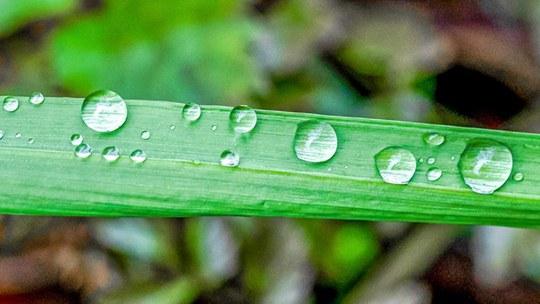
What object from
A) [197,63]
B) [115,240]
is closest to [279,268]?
[115,240]

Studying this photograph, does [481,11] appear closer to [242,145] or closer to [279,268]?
[279,268]

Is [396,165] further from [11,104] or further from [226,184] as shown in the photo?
[11,104]

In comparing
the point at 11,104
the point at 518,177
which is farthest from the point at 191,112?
the point at 518,177

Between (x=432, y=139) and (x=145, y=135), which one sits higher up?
(x=145, y=135)

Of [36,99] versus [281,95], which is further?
[281,95]

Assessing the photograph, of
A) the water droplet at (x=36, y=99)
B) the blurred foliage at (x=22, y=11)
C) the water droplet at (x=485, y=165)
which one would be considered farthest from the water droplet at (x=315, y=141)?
the blurred foliage at (x=22, y=11)

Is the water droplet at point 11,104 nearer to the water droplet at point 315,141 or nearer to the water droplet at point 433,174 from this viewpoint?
the water droplet at point 315,141

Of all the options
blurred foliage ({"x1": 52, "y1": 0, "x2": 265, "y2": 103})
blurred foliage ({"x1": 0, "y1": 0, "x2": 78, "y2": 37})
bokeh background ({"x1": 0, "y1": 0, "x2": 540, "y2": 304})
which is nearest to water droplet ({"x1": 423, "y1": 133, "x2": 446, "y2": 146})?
bokeh background ({"x1": 0, "y1": 0, "x2": 540, "y2": 304})

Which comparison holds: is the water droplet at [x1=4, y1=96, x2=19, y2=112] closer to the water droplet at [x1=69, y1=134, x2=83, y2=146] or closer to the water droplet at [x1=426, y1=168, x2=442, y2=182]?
the water droplet at [x1=69, y1=134, x2=83, y2=146]
